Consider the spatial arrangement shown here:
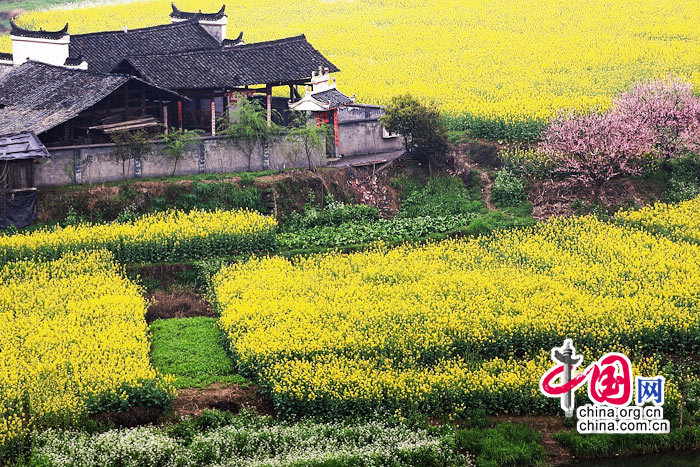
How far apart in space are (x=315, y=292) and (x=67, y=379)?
7.96 m

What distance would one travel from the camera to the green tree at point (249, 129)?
3459 centimetres

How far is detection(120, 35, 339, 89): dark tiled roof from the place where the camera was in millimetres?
35875

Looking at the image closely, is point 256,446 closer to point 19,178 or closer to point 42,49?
point 19,178

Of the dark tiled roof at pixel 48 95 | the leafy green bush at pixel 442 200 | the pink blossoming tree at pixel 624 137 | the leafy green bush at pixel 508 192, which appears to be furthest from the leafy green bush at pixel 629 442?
the dark tiled roof at pixel 48 95

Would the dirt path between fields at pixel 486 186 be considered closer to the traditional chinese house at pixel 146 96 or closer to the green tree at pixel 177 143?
the traditional chinese house at pixel 146 96

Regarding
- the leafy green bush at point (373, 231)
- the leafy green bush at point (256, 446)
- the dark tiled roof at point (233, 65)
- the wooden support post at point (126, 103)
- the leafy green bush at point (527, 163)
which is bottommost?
the leafy green bush at point (256, 446)

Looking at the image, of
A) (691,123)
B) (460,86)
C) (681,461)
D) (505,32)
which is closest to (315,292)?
(681,461)

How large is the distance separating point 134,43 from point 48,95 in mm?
7161

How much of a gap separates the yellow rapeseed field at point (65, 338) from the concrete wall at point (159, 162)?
4.21 metres

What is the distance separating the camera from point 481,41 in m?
56.7

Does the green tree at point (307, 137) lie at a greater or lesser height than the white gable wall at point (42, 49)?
lesser

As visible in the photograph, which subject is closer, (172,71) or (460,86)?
(172,71)

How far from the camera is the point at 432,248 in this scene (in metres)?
30.8

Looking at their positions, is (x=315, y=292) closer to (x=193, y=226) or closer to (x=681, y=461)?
(x=193, y=226)
